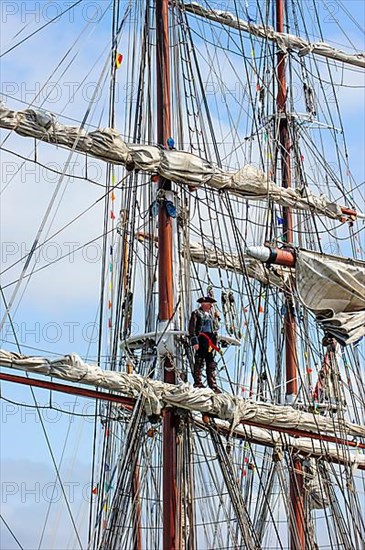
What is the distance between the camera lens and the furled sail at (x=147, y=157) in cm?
2334

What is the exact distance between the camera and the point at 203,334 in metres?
23.1

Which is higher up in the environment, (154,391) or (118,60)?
(118,60)

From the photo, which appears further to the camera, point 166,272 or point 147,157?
point 147,157

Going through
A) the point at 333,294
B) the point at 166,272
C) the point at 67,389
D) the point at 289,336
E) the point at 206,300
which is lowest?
the point at 67,389

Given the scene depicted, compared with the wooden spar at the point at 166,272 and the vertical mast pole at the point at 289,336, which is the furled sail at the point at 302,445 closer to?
the vertical mast pole at the point at 289,336

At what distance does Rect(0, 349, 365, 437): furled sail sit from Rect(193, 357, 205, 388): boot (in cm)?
24

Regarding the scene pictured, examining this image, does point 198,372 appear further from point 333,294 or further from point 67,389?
point 333,294

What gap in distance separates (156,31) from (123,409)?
740cm

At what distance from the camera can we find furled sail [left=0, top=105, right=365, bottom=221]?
76.6 feet

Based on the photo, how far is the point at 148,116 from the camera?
25.9 meters

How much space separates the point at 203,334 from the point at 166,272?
143 cm

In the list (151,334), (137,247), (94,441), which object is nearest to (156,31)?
(137,247)

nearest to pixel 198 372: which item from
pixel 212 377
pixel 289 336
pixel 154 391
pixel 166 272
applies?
pixel 212 377

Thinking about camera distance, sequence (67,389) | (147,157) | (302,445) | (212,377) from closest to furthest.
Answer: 1. (67,389)
2. (212,377)
3. (147,157)
4. (302,445)
